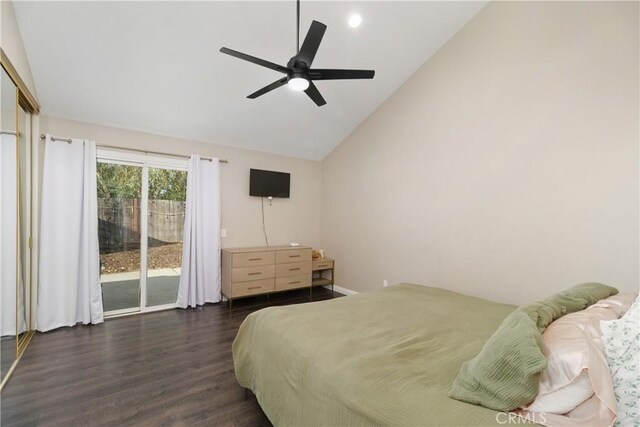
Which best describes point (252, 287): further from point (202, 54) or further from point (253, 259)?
point (202, 54)

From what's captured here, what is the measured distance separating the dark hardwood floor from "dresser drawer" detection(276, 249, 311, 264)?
3.90ft

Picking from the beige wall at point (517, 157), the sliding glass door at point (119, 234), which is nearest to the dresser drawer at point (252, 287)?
the sliding glass door at point (119, 234)

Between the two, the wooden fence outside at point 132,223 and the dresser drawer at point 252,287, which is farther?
the dresser drawer at point 252,287

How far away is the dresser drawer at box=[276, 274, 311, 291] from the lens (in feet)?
13.8

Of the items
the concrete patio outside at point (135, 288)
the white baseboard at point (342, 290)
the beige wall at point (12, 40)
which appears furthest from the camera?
the white baseboard at point (342, 290)

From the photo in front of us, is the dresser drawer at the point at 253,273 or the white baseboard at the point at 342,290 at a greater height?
the dresser drawer at the point at 253,273

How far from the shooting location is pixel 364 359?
1332 millimetres

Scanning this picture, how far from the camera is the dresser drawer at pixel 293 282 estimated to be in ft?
13.8

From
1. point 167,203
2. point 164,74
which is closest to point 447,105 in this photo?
point 164,74

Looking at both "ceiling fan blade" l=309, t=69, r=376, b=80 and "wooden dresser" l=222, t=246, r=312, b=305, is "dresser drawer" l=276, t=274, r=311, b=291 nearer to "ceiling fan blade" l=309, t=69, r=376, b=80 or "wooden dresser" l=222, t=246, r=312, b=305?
"wooden dresser" l=222, t=246, r=312, b=305

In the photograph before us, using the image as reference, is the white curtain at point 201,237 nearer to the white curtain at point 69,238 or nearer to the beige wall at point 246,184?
the beige wall at point 246,184

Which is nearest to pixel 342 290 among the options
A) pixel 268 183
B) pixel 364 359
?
pixel 268 183

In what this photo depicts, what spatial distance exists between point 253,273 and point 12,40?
3201mm

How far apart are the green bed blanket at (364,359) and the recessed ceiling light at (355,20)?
Result: 2.65 m
